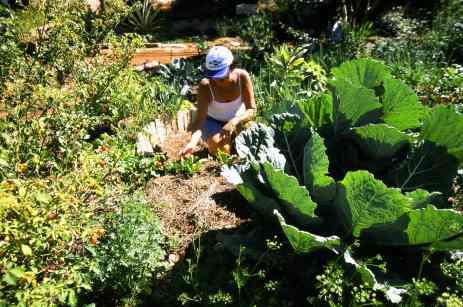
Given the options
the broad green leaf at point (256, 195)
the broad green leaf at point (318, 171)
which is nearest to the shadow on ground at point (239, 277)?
the broad green leaf at point (256, 195)

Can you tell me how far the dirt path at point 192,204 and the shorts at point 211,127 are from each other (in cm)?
55

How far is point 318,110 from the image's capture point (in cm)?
291

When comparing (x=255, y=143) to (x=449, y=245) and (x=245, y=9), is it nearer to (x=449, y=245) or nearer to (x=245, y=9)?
(x=449, y=245)

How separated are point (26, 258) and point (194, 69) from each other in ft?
13.3

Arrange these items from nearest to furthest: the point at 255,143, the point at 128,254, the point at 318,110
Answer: the point at 128,254 → the point at 255,143 → the point at 318,110

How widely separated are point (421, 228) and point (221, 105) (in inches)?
96.3

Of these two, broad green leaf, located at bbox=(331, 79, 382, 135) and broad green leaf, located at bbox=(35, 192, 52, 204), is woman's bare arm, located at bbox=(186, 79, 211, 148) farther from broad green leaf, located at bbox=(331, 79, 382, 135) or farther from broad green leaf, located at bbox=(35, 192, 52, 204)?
broad green leaf, located at bbox=(35, 192, 52, 204)

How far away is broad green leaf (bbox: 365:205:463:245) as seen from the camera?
79.4 inches

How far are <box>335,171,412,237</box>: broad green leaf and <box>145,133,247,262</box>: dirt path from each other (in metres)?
1.06

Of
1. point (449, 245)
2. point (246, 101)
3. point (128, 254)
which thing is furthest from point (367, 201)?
point (246, 101)

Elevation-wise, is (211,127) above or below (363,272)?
below

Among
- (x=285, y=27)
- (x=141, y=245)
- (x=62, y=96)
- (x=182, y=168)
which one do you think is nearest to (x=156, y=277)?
(x=141, y=245)

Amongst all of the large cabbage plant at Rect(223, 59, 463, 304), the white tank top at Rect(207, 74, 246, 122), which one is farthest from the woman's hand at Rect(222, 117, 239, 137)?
the large cabbage plant at Rect(223, 59, 463, 304)

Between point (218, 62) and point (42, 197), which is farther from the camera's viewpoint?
point (218, 62)
